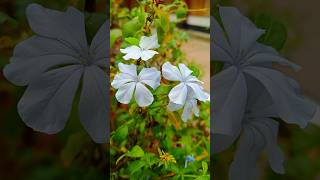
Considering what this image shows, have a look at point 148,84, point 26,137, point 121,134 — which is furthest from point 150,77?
point 26,137

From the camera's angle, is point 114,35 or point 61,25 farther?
point 114,35

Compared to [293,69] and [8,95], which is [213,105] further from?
[8,95]

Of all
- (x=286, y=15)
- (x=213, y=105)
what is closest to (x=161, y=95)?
(x=213, y=105)

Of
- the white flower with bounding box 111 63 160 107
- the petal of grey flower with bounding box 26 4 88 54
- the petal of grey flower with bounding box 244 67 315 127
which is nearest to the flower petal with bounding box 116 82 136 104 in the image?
the white flower with bounding box 111 63 160 107

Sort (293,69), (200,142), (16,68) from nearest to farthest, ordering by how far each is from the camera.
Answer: (16,68) < (293,69) < (200,142)

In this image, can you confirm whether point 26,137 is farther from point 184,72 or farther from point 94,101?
point 184,72

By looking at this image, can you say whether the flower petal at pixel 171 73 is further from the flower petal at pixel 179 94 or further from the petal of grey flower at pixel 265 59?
the petal of grey flower at pixel 265 59

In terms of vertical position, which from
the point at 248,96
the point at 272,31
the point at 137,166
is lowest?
the point at 137,166
